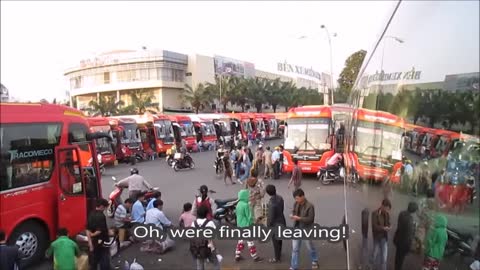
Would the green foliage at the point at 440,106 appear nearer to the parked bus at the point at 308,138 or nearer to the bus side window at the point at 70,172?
the bus side window at the point at 70,172

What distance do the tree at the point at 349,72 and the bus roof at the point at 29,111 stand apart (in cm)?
470

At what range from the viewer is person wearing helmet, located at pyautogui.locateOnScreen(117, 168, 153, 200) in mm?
7470

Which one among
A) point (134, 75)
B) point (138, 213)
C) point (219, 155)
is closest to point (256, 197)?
point (138, 213)

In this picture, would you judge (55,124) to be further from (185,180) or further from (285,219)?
(285,219)

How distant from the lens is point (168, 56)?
157 ft

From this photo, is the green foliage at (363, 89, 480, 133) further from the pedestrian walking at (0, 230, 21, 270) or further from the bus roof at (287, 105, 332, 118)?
the bus roof at (287, 105, 332, 118)

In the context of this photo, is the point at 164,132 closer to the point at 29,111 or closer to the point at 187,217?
the point at 29,111

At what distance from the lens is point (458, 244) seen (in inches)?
48.0

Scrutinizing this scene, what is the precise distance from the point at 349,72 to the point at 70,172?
4.76m

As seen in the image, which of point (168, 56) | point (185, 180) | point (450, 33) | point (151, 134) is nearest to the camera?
point (450, 33)

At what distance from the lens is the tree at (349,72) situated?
4.04m

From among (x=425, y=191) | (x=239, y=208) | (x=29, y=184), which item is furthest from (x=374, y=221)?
(x=29, y=184)

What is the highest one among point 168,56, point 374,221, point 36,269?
point 168,56

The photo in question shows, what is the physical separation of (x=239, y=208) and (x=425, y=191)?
5.20m
